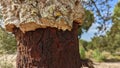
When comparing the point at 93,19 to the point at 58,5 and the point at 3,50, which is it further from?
the point at 58,5

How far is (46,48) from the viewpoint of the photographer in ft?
8.00

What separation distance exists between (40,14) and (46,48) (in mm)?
259

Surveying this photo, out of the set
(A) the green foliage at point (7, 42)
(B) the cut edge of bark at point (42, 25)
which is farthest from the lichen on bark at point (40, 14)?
(A) the green foliage at point (7, 42)

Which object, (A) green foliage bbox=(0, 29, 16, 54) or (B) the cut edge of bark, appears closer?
(B) the cut edge of bark

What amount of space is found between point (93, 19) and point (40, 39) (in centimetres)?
426

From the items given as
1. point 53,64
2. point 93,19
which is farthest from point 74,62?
point 93,19

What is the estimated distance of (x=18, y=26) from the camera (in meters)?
2.47

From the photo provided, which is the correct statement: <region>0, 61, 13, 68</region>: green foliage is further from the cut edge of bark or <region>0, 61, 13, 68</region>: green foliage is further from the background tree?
the cut edge of bark

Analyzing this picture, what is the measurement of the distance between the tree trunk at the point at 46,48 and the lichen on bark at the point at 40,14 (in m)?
0.07

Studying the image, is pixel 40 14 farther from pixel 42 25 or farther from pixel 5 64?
pixel 5 64

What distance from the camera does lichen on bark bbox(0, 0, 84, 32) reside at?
236cm

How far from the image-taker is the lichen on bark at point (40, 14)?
2.36m

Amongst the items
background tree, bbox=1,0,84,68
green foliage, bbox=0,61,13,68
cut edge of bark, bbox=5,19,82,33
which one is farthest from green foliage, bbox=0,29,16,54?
cut edge of bark, bbox=5,19,82,33

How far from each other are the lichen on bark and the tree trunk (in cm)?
7
